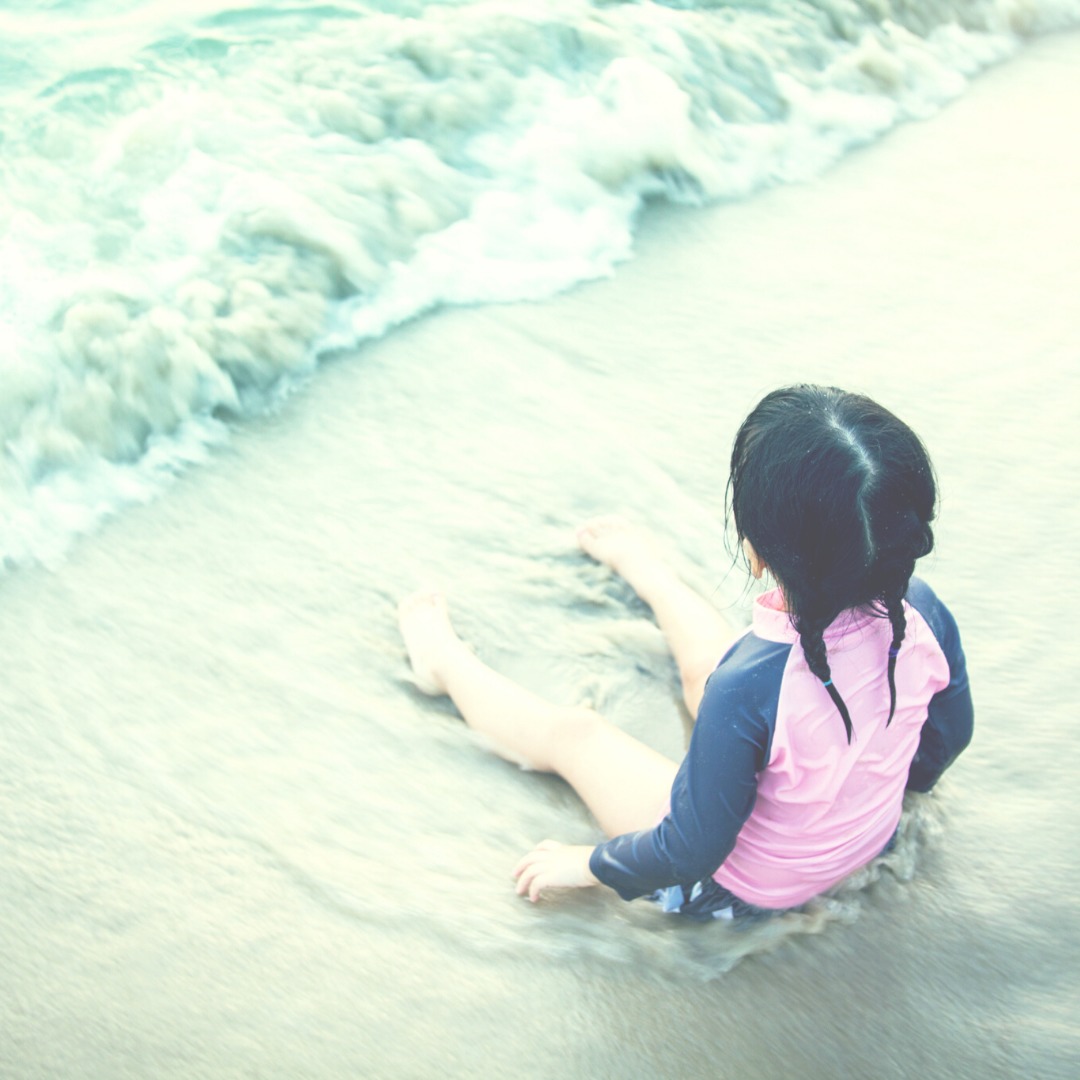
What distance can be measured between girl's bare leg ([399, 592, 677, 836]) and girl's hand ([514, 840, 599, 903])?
0.11 metres

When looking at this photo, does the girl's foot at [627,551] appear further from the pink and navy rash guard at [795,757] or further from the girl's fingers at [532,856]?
the pink and navy rash guard at [795,757]

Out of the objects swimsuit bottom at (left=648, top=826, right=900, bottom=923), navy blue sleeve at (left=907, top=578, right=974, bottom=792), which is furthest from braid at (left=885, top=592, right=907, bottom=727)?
swimsuit bottom at (left=648, top=826, right=900, bottom=923)

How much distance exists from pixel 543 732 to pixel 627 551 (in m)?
0.54

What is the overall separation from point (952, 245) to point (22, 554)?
267cm

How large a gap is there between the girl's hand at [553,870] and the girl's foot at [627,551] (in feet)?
2.21

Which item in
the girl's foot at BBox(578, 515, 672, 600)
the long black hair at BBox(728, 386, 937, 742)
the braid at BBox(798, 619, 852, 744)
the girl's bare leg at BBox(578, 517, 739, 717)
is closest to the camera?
the long black hair at BBox(728, 386, 937, 742)

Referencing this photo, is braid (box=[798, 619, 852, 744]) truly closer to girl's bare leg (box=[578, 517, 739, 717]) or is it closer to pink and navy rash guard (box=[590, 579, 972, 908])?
pink and navy rash guard (box=[590, 579, 972, 908])

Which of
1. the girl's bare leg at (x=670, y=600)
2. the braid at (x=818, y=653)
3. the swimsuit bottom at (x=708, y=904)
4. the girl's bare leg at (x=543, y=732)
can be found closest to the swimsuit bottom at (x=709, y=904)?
the swimsuit bottom at (x=708, y=904)

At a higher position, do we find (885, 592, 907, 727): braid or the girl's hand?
(885, 592, 907, 727): braid

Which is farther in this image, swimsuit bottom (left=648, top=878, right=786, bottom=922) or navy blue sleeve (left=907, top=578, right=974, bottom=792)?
swimsuit bottom (left=648, top=878, right=786, bottom=922)

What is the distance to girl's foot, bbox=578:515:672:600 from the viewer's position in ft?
7.86

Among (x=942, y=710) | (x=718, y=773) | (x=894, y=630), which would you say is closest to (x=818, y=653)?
(x=894, y=630)

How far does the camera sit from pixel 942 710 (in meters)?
1.66

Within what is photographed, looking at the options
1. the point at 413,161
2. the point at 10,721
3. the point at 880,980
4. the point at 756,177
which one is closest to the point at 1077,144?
the point at 756,177
